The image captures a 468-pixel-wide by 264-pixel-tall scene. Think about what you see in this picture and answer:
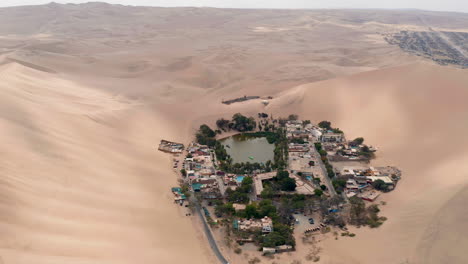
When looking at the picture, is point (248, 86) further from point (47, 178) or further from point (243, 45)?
point (47, 178)

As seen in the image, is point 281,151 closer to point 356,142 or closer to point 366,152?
point 356,142

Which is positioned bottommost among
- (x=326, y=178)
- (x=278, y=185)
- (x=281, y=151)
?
(x=326, y=178)

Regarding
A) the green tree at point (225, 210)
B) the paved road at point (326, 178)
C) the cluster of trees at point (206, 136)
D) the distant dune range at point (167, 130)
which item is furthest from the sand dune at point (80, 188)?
the paved road at point (326, 178)

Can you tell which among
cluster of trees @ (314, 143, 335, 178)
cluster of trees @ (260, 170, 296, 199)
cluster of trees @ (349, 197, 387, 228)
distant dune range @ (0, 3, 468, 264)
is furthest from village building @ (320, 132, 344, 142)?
cluster of trees @ (349, 197, 387, 228)

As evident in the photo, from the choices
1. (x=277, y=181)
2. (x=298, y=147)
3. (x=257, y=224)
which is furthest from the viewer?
(x=298, y=147)

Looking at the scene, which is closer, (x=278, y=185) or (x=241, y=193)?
(x=241, y=193)

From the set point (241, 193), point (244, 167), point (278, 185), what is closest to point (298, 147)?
point (244, 167)

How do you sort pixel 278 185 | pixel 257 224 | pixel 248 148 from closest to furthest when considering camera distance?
pixel 257 224 < pixel 278 185 < pixel 248 148
